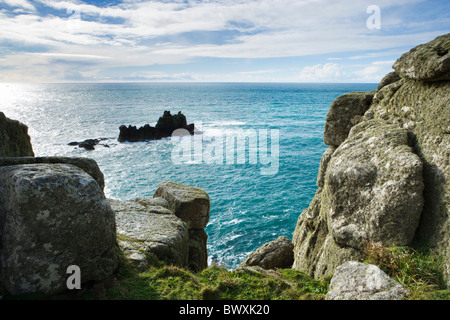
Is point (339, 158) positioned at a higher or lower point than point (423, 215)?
higher

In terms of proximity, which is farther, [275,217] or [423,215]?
[275,217]

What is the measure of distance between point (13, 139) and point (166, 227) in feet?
19.6

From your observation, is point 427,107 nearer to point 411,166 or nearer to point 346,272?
point 411,166

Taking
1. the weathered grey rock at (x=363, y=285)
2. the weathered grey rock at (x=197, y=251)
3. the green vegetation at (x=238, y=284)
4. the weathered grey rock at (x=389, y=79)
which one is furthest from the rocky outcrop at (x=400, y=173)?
the weathered grey rock at (x=197, y=251)

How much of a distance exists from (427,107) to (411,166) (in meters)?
2.69

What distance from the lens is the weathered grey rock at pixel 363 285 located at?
5758mm

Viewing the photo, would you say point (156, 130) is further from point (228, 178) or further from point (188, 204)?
point (188, 204)

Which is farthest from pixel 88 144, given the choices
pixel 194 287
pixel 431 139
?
pixel 431 139

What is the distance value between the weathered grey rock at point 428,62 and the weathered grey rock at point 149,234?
9891mm

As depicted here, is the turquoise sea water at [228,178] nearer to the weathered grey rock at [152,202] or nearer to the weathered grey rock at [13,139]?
the weathered grey rock at [152,202]

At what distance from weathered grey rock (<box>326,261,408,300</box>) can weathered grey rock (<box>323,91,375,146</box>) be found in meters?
9.50

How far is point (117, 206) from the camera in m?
12.1

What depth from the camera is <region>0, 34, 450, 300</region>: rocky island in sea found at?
612 centimetres
